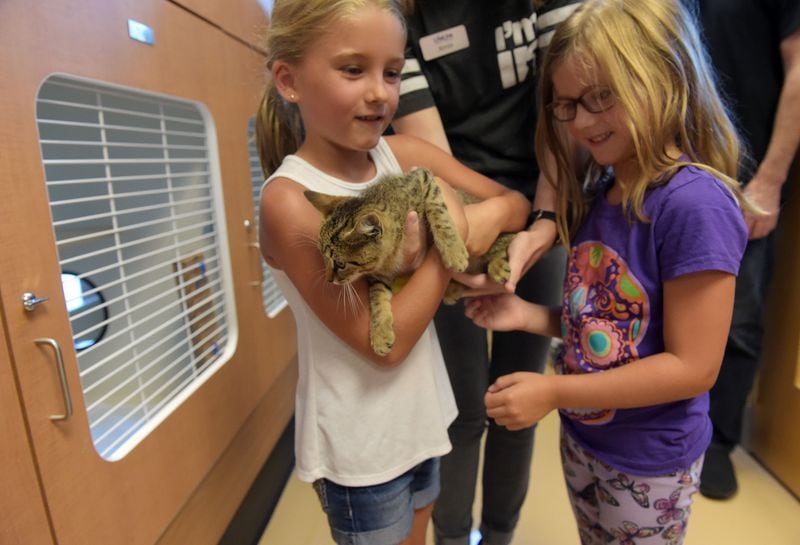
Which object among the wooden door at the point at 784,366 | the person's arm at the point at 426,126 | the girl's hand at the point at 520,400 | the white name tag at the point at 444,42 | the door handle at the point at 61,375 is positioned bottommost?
the wooden door at the point at 784,366

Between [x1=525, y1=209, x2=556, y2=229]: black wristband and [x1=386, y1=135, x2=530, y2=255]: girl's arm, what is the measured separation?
14 mm

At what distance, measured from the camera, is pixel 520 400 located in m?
0.76

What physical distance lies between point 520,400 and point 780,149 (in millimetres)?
1048

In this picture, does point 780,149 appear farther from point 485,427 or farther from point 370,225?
point 370,225

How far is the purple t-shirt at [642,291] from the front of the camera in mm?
684

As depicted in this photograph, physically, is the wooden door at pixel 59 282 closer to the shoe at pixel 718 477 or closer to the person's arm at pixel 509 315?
the person's arm at pixel 509 315

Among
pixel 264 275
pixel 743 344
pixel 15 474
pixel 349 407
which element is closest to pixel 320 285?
pixel 349 407

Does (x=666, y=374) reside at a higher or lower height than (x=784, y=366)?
higher

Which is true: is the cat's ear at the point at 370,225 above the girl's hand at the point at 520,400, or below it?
above

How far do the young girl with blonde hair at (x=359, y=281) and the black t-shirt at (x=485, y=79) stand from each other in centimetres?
11

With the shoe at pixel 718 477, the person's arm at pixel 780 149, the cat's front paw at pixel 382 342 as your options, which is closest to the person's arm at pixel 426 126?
the cat's front paw at pixel 382 342

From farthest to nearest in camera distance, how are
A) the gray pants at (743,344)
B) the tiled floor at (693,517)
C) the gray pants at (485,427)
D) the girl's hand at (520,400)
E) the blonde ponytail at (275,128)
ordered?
the gray pants at (743,344)
the tiled floor at (693,517)
the gray pants at (485,427)
the blonde ponytail at (275,128)
the girl's hand at (520,400)

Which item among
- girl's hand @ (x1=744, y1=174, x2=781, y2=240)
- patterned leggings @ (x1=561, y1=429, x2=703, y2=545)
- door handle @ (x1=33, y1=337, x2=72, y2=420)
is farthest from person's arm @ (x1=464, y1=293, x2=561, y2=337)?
girl's hand @ (x1=744, y1=174, x2=781, y2=240)

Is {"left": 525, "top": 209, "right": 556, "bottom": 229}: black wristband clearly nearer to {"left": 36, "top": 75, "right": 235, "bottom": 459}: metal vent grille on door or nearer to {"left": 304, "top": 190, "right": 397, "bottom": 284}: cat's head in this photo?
{"left": 304, "top": 190, "right": 397, "bottom": 284}: cat's head
